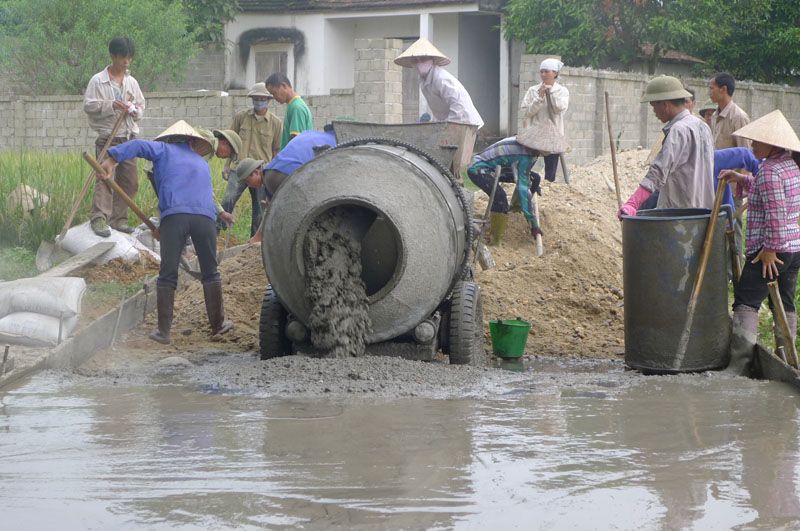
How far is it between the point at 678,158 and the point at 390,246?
87.5 inches

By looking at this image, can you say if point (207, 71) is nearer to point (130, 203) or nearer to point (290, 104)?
point (290, 104)

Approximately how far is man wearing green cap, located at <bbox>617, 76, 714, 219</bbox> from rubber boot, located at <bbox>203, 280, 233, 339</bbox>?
3.41m

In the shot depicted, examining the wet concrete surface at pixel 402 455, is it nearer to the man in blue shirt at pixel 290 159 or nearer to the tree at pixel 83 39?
the man in blue shirt at pixel 290 159

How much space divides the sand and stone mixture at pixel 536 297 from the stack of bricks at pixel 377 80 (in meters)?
6.76

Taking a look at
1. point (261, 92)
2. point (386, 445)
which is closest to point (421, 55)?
point (261, 92)

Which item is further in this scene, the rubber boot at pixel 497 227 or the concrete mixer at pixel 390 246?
the rubber boot at pixel 497 227

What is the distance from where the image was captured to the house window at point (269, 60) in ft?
94.5

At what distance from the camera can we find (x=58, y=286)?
28.8 ft

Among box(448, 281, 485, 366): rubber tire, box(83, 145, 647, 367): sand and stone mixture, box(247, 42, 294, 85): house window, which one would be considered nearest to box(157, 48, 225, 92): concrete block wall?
box(247, 42, 294, 85): house window

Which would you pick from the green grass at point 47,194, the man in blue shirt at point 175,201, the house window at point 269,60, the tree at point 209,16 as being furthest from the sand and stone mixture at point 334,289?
the house window at point 269,60

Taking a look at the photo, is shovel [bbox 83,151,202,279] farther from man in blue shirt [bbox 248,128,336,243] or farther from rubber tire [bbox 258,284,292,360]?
rubber tire [bbox 258,284,292,360]

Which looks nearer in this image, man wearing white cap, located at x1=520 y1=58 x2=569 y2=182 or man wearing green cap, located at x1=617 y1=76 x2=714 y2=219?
man wearing green cap, located at x1=617 y1=76 x2=714 y2=219

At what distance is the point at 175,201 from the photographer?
30.6ft

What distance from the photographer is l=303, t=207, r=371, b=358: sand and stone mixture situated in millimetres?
8008
